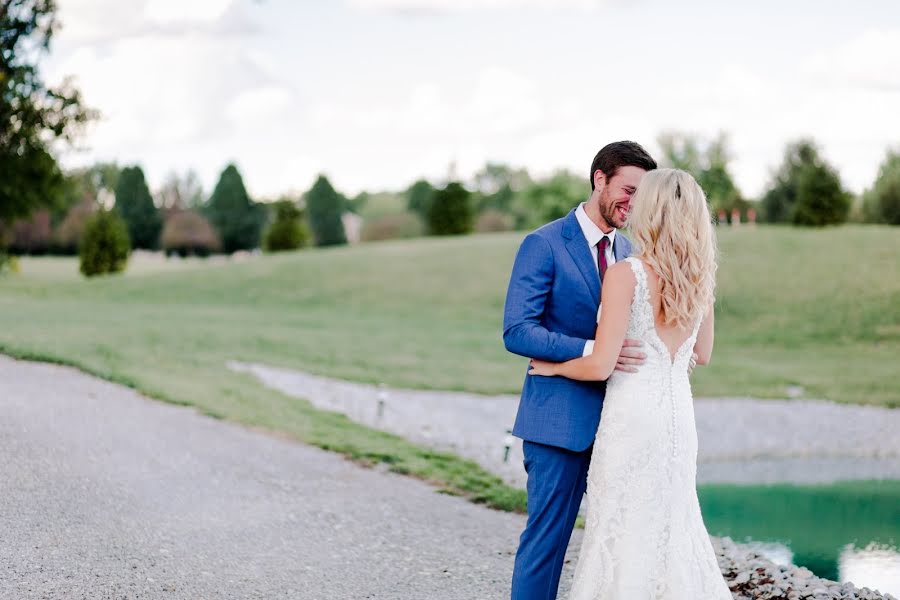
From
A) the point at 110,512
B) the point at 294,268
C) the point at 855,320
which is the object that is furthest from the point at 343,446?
the point at 294,268

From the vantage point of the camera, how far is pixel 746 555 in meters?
7.85

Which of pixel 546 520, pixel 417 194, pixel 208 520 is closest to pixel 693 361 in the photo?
pixel 546 520

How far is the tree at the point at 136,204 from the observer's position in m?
77.0

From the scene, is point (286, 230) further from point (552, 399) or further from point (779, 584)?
point (552, 399)

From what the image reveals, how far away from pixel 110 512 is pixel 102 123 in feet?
72.4

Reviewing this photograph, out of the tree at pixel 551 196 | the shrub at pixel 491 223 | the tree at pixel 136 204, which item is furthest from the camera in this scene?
the tree at pixel 551 196

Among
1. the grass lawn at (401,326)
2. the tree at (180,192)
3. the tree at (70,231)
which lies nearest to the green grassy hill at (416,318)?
the grass lawn at (401,326)

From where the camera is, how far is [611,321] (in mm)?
4145

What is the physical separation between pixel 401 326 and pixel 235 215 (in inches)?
1953

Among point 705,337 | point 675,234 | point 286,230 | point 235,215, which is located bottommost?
point 705,337

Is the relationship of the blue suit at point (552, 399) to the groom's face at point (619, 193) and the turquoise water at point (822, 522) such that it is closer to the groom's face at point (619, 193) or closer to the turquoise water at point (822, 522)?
the groom's face at point (619, 193)

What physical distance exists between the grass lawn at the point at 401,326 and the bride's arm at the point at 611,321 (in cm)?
570

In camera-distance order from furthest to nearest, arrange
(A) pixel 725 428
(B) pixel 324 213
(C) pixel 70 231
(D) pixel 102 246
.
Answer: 1. (B) pixel 324 213
2. (C) pixel 70 231
3. (D) pixel 102 246
4. (A) pixel 725 428

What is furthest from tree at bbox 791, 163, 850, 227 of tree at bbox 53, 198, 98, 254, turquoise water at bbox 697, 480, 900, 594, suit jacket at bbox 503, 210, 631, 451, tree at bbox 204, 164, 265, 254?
tree at bbox 53, 198, 98, 254
